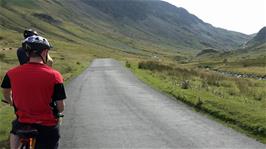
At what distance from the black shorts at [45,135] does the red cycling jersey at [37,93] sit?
0.18ft

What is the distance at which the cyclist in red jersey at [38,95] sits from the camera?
596 cm

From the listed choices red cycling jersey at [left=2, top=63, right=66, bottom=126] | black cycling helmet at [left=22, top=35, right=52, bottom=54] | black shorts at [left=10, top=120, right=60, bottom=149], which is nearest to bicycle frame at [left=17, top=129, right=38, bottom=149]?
black shorts at [left=10, top=120, right=60, bottom=149]

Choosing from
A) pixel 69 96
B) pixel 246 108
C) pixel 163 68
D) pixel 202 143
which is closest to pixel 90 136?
pixel 202 143

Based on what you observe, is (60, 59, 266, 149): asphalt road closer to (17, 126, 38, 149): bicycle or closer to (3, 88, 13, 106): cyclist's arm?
(3, 88, 13, 106): cyclist's arm

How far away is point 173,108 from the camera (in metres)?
17.0

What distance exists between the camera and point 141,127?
12727mm

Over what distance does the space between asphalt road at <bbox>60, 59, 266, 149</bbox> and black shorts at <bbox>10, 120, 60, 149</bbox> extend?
4099mm

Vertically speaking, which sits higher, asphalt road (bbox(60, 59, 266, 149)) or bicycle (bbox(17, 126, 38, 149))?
bicycle (bbox(17, 126, 38, 149))

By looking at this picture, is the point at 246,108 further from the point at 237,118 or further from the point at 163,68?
the point at 163,68

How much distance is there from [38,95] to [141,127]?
276 inches

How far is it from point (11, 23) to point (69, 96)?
175 meters

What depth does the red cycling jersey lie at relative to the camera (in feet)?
19.5

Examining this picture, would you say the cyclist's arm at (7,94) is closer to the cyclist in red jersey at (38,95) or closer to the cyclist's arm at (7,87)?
the cyclist's arm at (7,87)

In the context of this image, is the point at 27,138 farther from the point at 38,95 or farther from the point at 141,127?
the point at 141,127
